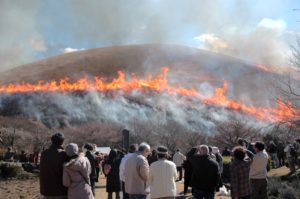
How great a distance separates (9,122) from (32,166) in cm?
3344

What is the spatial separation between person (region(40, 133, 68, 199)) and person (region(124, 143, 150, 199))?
1.61 meters

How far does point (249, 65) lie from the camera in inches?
3219

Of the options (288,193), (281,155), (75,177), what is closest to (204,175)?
(75,177)

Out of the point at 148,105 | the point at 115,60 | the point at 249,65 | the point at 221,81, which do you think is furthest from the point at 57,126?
the point at 249,65

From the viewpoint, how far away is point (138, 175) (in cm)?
888

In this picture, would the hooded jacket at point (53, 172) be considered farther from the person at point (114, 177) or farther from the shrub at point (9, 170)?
the shrub at point (9, 170)

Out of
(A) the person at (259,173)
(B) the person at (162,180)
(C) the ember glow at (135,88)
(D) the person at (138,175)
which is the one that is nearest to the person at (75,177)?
(D) the person at (138,175)

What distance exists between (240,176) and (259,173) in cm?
64

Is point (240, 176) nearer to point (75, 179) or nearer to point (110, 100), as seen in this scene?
point (75, 179)

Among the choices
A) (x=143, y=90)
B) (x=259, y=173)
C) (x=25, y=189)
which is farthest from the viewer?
(x=143, y=90)

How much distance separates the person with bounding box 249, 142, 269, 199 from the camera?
9766mm

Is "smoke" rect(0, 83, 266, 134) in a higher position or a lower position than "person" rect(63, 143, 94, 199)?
higher

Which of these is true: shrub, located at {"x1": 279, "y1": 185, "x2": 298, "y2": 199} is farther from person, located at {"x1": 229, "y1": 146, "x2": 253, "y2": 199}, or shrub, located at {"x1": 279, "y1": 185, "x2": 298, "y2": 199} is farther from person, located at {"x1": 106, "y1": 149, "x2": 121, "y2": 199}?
person, located at {"x1": 106, "y1": 149, "x2": 121, "y2": 199}

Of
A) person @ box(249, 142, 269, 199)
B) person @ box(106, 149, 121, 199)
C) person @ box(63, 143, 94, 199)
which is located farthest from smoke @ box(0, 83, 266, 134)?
person @ box(63, 143, 94, 199)
